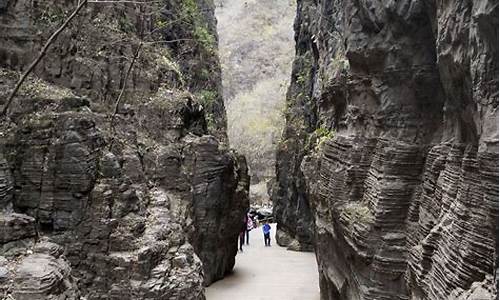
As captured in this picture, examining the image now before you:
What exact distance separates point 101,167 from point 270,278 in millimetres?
10464

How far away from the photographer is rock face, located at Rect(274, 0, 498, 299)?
6027 millimetres

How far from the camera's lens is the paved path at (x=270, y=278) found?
58.0 feet

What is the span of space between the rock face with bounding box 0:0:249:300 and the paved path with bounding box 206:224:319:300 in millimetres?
1224

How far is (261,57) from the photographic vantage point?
265 feet

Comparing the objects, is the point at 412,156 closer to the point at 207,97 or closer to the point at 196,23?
the point at 207,97

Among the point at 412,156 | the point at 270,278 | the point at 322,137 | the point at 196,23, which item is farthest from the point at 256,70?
the point at 412,156

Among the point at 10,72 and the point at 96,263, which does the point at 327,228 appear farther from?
the point at 10,72

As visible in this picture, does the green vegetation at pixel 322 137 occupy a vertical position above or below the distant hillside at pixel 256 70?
below

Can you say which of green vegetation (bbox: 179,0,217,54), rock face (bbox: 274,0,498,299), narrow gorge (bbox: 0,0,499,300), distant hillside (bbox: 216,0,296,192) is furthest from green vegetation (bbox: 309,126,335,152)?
distant hillside (bbox: 216,0,296,192)

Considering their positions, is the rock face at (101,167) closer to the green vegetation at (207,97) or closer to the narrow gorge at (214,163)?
the narrow gorge at (214,163)

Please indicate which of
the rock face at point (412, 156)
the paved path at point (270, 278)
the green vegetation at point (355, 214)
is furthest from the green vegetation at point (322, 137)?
the paved path at point (270, 278)

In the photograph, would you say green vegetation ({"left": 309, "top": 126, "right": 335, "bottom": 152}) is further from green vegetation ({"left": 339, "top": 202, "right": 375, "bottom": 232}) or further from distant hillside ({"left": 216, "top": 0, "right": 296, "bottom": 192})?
distant hillside ({"left": 216, "top": 0, "right": 296, "bottom": 192})

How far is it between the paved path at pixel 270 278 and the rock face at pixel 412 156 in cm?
354

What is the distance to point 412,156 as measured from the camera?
9250 millimetres
